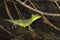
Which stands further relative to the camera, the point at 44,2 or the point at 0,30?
the point at 44,2

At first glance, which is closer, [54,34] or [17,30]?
Result: [17,30]

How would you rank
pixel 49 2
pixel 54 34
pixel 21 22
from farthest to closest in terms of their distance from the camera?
pixel 49 2 < pixel 54 34 < pixel 21 22

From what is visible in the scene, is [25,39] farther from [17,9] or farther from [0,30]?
[17,9]

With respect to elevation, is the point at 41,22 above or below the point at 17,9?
below

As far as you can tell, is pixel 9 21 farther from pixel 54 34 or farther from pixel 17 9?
pixel 54 34

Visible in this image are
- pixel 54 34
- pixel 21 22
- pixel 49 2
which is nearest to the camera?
pixel 21 22

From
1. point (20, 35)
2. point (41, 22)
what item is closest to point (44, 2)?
point (41, 22)

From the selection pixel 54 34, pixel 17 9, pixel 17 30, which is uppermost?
pixel 17 9

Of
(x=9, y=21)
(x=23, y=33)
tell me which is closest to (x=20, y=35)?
(x=23, y=33)
